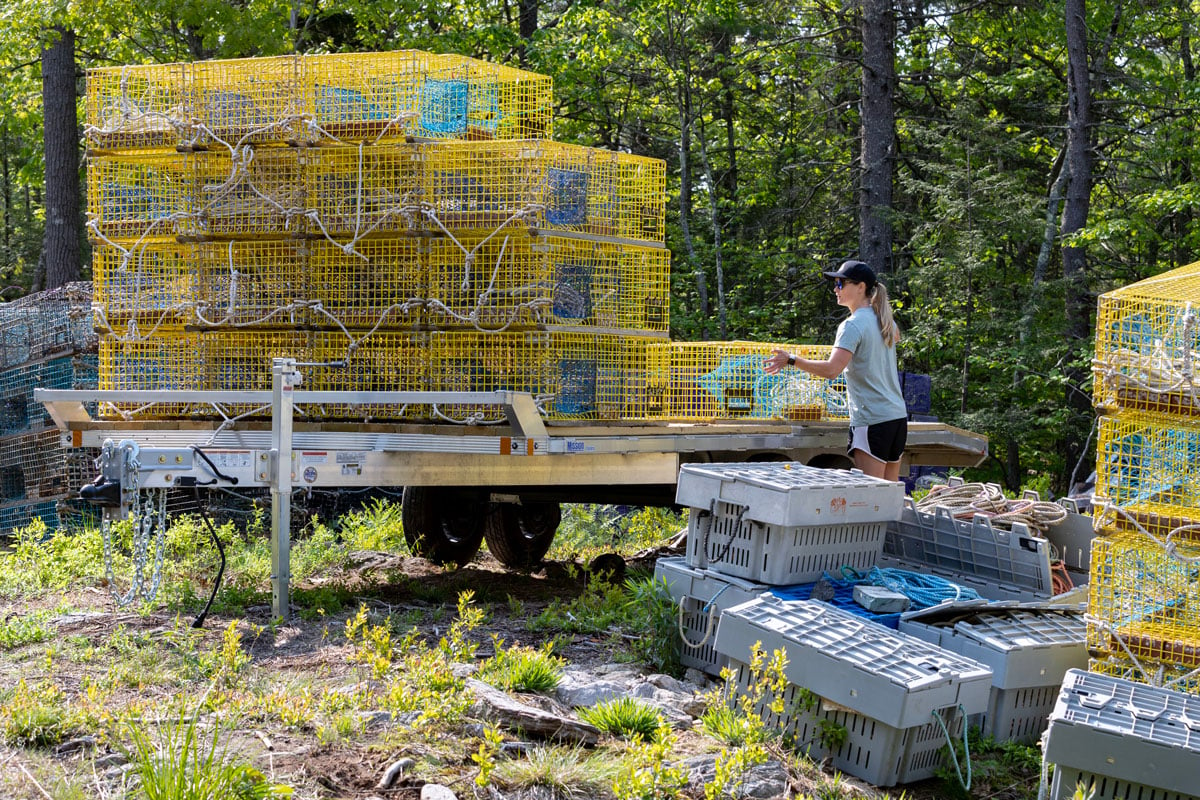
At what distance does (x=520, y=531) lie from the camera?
9164 millimetres

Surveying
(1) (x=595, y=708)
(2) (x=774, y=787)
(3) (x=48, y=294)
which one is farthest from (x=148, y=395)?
(3) (x=48, y=294)

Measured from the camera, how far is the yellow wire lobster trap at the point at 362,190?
702cm

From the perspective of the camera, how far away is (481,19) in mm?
18578

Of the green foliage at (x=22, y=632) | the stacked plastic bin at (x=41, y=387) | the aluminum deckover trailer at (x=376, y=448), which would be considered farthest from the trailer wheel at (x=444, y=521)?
the stacked plastic bin at (x=41, y=387)

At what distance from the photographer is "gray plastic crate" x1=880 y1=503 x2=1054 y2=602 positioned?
20.4 feet

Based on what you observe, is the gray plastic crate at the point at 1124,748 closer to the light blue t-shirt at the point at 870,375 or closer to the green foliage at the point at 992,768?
the green foliage at the point at 992,768

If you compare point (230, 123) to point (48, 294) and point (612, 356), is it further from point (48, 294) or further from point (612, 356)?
point (48, 294)

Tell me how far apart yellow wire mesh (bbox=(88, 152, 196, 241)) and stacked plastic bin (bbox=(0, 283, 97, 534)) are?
3409 millimetres

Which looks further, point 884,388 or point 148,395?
point 884,388

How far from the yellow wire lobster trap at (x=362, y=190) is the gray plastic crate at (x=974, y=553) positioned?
3458 mm

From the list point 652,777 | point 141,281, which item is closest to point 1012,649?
point 652,777

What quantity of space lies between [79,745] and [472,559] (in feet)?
17.0

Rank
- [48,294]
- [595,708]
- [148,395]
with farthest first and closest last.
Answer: [48,294] → [148,395] → [595,708]

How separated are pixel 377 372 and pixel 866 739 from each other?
3.90m
